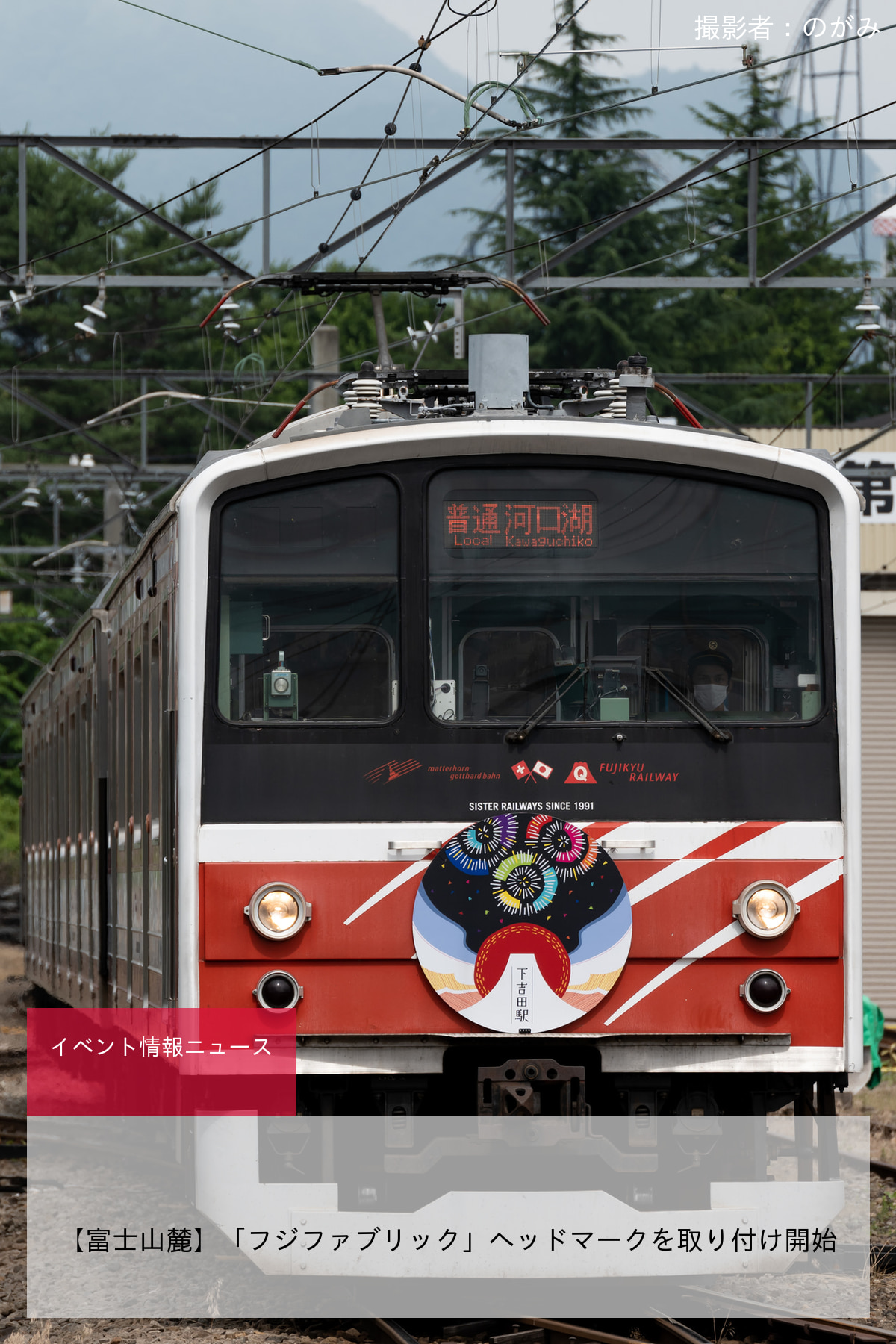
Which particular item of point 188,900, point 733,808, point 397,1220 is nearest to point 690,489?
point 733,808

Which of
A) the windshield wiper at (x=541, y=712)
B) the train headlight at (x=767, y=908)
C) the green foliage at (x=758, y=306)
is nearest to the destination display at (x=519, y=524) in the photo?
the windshield wiper at (x=541, y=712)

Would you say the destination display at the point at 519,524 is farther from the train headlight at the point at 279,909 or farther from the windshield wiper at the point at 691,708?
the train headlight at the point at 279,909

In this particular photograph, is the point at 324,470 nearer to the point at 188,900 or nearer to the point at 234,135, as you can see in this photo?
the point at 188,900

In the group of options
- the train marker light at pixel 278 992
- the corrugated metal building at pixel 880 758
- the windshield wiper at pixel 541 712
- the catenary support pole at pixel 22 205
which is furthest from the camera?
the corrugated metal building at pixel 880 758

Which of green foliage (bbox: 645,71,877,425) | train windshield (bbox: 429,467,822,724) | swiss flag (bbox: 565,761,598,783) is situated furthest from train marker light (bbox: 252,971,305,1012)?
green foliage (bbox: 645,71,877,425)

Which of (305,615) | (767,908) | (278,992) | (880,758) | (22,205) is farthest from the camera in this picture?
(880,758)

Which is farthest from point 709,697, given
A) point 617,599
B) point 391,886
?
point 391,886

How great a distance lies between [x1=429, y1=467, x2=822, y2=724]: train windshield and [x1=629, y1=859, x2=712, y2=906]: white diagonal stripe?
0.48 metres

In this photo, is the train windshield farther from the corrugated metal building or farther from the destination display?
the corrugated metal building

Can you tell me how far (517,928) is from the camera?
6137 mm

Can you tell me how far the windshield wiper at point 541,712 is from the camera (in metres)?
6.26

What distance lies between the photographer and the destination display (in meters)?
6.39

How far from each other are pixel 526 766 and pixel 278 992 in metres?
1.09

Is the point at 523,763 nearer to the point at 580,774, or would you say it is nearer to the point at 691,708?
the point at 580,774
